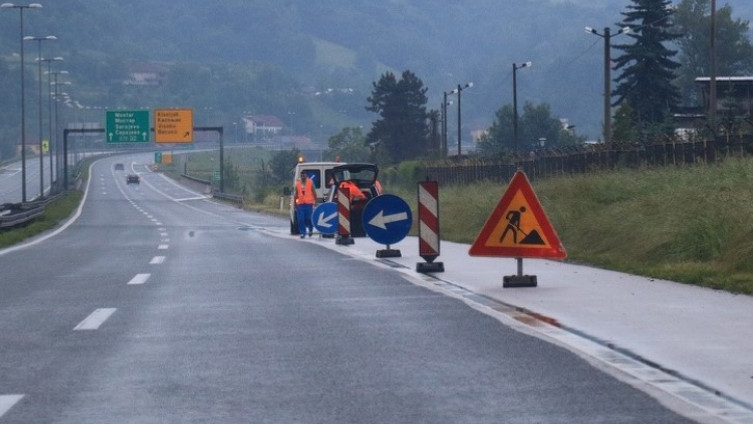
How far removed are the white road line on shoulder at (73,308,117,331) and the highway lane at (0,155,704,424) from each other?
0.02 m

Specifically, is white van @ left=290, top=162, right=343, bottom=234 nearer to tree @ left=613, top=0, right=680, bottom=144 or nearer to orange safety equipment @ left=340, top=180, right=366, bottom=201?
orange safety equipment @ left=340, top=180, right=366, bottom=201

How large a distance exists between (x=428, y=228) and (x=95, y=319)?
7.11 metres

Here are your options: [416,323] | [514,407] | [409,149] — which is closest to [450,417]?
[514,407]

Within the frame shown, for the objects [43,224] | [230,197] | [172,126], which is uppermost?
[172,126]

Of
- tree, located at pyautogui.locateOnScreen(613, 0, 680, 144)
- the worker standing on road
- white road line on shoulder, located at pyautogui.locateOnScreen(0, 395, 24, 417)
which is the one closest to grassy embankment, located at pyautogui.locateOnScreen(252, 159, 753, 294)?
the worker standing on road

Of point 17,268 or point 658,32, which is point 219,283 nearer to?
point 17,268

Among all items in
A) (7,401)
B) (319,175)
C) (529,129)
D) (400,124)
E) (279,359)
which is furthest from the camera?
(529,129)

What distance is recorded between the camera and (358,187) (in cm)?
3334

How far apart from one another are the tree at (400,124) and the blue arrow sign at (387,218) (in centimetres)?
10931

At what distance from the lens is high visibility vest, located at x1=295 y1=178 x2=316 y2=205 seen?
34.7 meters

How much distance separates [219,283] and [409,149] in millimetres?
115928

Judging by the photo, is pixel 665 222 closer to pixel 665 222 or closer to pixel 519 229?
pixel 665 222

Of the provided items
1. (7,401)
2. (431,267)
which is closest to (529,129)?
(431,267)

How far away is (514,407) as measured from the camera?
816cm
